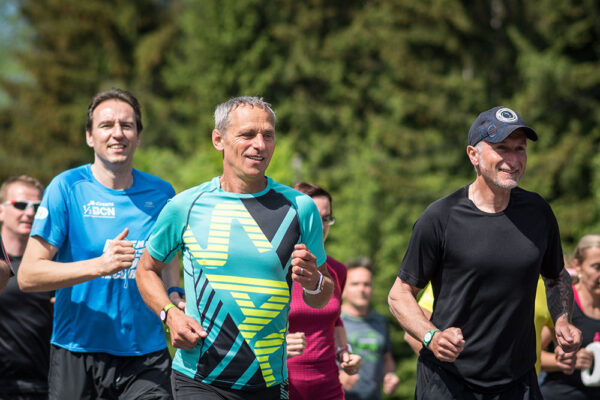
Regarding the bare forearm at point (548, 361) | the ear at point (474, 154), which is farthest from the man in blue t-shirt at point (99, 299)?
the bare forearm at point (548, 361)

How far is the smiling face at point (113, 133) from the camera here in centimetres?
484

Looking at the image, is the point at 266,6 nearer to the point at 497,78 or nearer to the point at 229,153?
the point at 497,78

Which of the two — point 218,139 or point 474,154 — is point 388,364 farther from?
point 218,139

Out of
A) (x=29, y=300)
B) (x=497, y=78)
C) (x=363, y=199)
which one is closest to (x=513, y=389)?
(x=29, y=300)

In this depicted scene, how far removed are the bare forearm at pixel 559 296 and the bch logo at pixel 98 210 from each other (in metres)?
2.63

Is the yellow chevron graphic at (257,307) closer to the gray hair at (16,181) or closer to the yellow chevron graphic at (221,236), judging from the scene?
the yellow chevron graphic at (221,236)

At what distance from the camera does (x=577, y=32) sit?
78.6 ft

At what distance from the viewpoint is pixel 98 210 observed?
4.75m

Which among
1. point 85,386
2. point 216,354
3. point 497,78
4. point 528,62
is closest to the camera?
point 216,354

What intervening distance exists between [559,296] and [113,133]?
2.85m

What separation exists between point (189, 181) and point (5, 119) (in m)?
16.9

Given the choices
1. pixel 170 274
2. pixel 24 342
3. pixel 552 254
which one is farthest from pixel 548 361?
pixel 24 342

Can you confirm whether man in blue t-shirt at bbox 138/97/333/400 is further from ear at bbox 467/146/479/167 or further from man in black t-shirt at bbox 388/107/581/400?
ear at bbox 467/146/479/167

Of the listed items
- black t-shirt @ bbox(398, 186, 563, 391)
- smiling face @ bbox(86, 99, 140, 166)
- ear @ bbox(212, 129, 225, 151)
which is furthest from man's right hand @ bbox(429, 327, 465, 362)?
smiling face @ bbox(86, 99, 140, 166)
